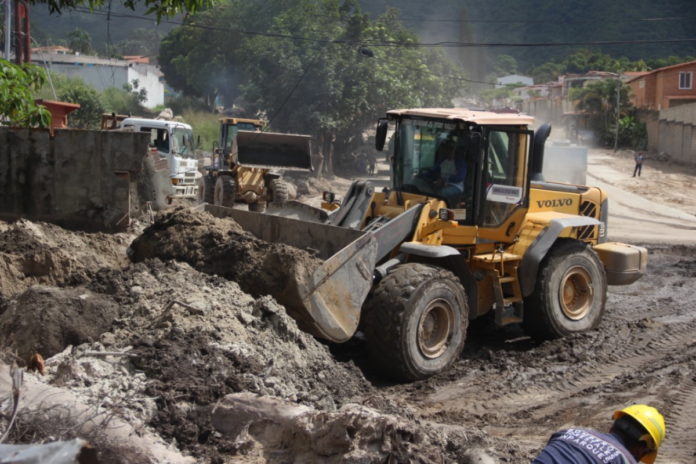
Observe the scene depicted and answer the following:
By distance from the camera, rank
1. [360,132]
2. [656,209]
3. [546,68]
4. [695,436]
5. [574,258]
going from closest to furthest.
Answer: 1. [695,436]
2. [574,258]
3. [656,209]
4. [360,132]
5. [546,68]

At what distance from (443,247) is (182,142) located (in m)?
15.8

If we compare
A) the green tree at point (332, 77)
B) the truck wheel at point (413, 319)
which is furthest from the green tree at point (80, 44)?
the truck wheel at point (413, 319)

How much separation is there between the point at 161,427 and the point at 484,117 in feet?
17.1

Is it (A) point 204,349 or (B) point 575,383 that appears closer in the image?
(A) point 204,349

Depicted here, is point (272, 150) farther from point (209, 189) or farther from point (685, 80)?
point (685, 80)

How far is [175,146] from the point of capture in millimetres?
22500

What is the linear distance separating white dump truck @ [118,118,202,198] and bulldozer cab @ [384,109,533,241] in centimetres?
1377

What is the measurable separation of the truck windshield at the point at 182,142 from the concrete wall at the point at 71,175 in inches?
497

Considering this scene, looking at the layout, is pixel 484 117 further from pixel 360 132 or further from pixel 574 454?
pixel 360 132

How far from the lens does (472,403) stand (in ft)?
25.3

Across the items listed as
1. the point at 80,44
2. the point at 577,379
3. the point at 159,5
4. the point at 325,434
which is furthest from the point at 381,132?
the point at 80,44

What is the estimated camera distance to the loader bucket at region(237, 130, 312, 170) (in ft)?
67.5

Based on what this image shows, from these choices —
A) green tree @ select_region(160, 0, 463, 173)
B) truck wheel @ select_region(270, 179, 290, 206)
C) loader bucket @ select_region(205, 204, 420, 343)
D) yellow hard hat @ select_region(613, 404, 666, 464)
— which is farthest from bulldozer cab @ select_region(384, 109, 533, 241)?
green tree @ select_region(160, 0, 463, 173)

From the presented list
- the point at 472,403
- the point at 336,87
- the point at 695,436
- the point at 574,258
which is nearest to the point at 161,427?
the point at 472,403
